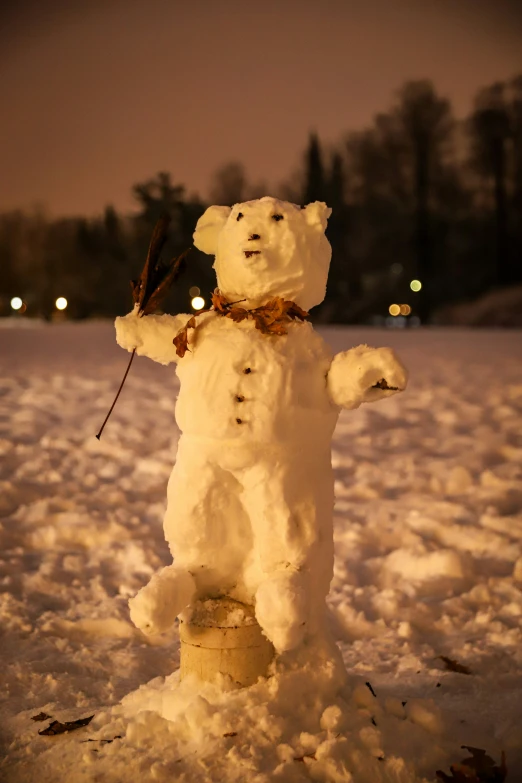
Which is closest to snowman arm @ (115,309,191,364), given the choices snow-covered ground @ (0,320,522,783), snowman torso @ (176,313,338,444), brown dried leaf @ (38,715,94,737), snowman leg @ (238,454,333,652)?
snowman torso @ (176,313,338,444)

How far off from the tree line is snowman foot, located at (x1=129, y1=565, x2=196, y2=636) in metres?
14.8

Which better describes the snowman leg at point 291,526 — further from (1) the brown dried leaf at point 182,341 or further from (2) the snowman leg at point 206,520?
(1) the brown dried leaf at point 182,341

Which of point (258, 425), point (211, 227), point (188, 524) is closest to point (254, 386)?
point (258, 425)

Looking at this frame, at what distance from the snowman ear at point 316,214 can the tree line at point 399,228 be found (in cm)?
1461

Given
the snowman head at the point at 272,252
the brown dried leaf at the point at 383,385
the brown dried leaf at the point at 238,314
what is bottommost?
the brown dried leaf at the point at 383,385

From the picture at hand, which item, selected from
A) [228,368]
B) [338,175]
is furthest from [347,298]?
[228,368]

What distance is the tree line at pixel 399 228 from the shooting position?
17156mm

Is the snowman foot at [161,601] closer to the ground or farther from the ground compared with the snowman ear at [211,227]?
closer to the ground

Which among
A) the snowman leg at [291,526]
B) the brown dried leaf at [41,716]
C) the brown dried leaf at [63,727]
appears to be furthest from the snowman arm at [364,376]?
the brown dried leaf at [41,716]

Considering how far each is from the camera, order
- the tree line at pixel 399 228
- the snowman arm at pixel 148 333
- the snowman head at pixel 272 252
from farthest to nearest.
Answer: the tree line at pixel 399 228 → the snowman arm at pixel 148 333 → the snowman head at pixel 272 252

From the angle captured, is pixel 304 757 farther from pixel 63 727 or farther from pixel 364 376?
pixel 364 376

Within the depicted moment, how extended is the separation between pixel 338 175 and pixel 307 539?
16.3m

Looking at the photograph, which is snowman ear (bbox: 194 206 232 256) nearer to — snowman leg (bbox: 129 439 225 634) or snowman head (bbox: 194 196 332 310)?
snowman head (bbox: 194 196 332 310)

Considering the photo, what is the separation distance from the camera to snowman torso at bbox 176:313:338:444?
2.44m
